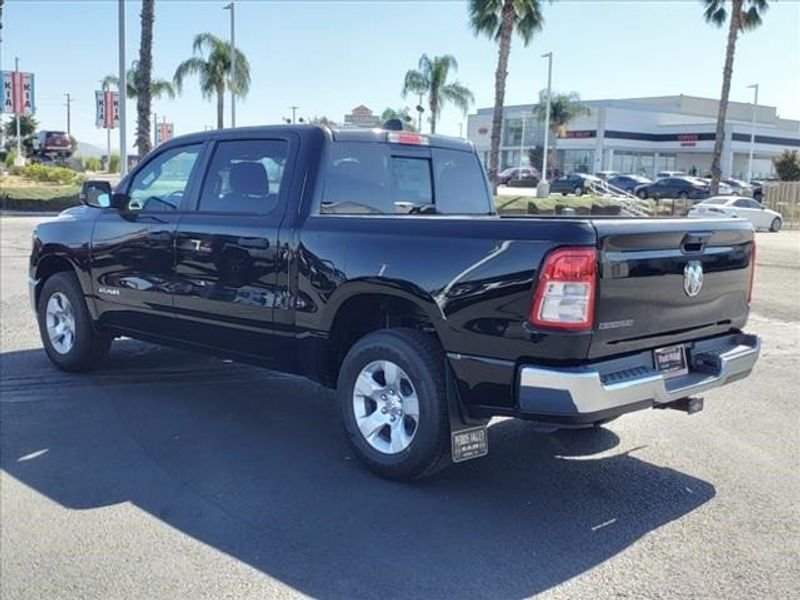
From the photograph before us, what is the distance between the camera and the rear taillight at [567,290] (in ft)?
12.6

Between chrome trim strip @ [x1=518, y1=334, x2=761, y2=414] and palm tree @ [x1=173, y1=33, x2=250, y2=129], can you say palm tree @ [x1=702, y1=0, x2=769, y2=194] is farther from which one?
chrome trim strip @ [x1=518, y1=334, x2=761, y2=414]

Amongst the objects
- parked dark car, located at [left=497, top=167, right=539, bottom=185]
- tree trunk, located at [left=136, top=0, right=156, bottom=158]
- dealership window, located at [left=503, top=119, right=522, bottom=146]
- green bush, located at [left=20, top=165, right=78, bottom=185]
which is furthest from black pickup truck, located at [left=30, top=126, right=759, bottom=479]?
dealership window, located at [left=503, top=119, right=522, bottom=146]

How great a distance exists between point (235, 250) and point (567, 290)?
2.43 meters

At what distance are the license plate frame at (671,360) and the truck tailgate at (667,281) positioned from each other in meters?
0.05

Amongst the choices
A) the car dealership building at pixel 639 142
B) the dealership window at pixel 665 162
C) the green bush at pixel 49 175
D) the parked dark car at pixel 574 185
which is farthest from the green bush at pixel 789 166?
the green bush at pixel 49 175

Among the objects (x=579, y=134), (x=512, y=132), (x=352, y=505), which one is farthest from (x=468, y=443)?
(x=512, y=132)

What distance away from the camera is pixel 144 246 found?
20.1 ft

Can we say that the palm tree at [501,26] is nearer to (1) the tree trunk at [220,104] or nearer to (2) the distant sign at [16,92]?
(1) the tree trunk at [220,104]

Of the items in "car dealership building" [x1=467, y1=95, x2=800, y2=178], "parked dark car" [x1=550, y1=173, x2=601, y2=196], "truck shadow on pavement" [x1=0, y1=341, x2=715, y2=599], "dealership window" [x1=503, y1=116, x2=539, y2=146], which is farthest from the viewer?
"dealership window" [x1=503, y1=116, x2=539, y2=146]

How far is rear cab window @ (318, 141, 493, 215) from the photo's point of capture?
17.3 ft

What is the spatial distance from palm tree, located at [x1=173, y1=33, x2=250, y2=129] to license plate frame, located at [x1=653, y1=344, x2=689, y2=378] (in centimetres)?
4394

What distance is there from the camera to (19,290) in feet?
37.9

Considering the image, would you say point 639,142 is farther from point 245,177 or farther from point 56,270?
point 245,177

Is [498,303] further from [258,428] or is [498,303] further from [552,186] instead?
[552,186]
